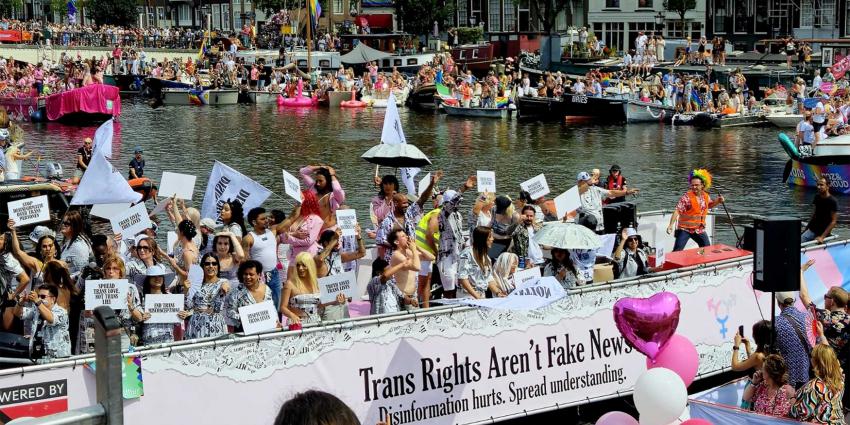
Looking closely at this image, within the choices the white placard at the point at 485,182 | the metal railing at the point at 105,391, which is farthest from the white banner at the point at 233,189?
the metal railing at the point at 105,391

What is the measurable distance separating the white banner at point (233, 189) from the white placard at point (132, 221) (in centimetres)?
147

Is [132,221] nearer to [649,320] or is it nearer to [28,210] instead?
[28,210]

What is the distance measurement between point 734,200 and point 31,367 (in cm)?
2209

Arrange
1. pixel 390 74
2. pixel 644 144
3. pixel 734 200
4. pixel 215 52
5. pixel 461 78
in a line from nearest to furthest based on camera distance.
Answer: pixel 734 200
pixel 644 144
pixel 461 78
pixel 390 74
pixel 215 52

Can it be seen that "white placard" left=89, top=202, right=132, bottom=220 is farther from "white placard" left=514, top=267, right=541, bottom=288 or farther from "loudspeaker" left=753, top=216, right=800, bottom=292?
"loudspeaker" left=753, top=216, right=800, bottom=292

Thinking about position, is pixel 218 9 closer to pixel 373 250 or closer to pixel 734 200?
pixel 734 200

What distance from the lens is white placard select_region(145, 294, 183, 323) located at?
998 cm

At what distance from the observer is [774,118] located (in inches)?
1706

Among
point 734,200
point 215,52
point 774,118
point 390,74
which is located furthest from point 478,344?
point 215,52

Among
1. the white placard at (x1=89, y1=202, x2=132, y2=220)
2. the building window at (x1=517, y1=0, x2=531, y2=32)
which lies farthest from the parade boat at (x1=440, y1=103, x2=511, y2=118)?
the white placard at (x1=89, y1=202, x2=132, y2=220)

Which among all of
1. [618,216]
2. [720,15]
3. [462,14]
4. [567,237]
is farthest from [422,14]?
[567,237]

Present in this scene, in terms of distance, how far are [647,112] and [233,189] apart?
33925mm

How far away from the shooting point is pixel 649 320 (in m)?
9.15

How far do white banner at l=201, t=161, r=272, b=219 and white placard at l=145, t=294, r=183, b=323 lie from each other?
3633mm
